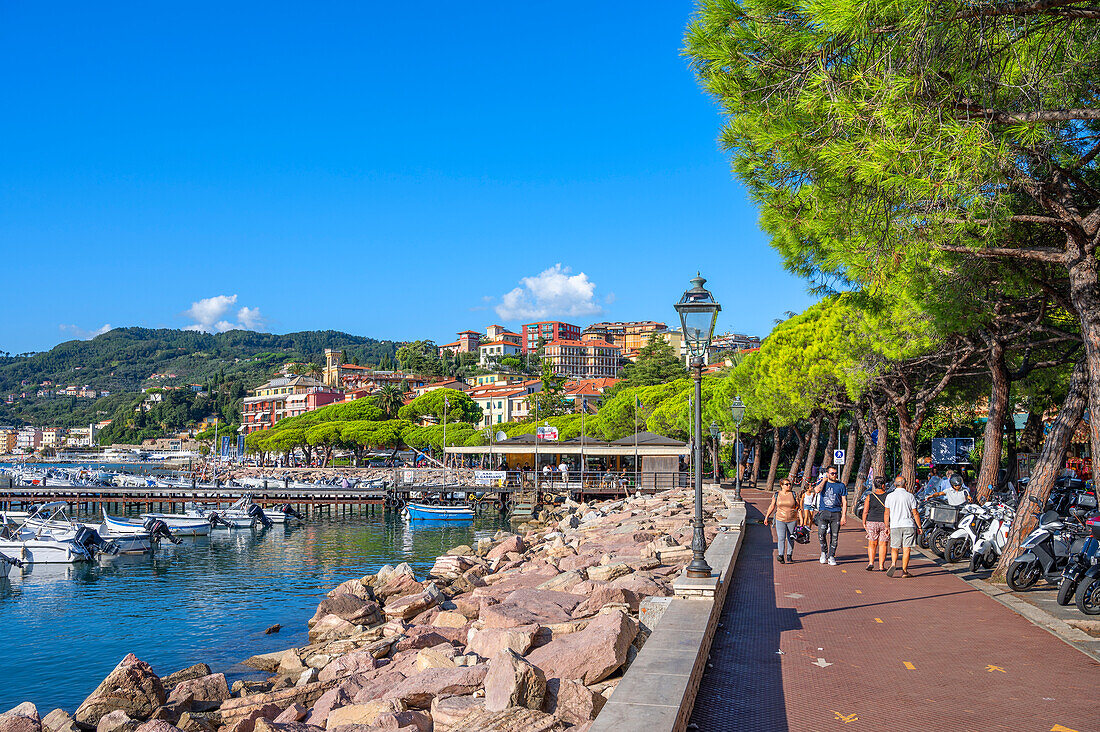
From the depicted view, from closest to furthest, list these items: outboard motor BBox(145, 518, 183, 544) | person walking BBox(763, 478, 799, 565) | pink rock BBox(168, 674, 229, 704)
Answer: pink rock BBox(168, 674, 229, 704) → person walking BBox(763, 478, 799, 565) → outboard motor BBox(145, 518, 183, 544)

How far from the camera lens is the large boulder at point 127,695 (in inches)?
431

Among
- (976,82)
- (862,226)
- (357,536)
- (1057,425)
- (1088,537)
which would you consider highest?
(976,82)

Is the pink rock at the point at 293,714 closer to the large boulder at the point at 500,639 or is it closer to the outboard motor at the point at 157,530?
the large boulder at the point at 500,639

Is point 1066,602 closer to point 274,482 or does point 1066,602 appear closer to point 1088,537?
point 1088,537

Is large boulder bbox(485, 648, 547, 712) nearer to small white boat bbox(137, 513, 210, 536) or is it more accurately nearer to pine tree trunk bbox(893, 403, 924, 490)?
pine tree trunk bbox(893, 403, 924, 490)

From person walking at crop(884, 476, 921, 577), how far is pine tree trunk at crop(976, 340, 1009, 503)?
3869 millimetres

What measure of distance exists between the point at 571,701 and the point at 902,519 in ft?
23.1

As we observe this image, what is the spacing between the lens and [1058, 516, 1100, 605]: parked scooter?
31.1ft

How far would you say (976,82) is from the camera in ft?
24.8

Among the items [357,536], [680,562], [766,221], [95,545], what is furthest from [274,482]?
[766,221]

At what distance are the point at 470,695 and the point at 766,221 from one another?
6.60m

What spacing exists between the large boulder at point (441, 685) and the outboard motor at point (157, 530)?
102ft

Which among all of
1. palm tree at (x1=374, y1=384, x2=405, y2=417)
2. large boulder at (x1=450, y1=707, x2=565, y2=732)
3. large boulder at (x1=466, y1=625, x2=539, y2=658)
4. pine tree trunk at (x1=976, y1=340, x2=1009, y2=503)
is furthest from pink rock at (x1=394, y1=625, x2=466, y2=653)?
palm tree at (x1=374, y1=384, x2=405, y2=417)

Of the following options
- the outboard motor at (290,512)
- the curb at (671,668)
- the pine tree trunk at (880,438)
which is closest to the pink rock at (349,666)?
the curb at (671,668)
